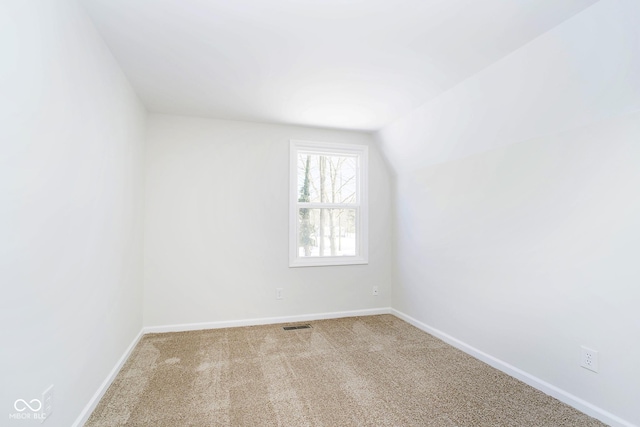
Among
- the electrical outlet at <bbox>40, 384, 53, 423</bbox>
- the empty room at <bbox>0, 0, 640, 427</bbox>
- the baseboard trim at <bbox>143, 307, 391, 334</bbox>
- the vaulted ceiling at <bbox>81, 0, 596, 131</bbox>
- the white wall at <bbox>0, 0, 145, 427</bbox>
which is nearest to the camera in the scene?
the white wall at <bbox>0, 0, 145, 427</bbox>

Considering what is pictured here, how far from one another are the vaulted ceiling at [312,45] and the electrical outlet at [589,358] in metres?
1.98

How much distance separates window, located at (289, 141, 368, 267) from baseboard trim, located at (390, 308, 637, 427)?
139 cm

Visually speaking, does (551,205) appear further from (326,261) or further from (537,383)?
(326,261)

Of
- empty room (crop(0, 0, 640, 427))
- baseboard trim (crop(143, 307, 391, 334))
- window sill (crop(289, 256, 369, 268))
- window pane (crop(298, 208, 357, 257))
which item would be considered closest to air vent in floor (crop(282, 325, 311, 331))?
empty room (crop(0, 0, 640, 427))

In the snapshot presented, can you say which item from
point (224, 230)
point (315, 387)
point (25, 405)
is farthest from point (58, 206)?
point (224, 230)

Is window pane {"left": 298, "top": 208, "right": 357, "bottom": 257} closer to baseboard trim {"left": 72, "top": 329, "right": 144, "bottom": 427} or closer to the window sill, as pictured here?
the window sill

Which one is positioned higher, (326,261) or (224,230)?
(224,230)

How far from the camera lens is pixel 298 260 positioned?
389 cm

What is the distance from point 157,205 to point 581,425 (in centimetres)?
389

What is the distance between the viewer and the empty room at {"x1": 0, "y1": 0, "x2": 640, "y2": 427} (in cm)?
158

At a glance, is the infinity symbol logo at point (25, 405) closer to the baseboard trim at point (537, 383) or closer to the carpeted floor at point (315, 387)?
the carpeted floor at point (315, 387)

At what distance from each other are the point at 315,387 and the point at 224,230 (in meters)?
2.01

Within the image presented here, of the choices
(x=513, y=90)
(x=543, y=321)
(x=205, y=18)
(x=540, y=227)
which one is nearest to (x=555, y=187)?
(x=540, y=227)

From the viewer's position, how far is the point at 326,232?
13.4 feet
